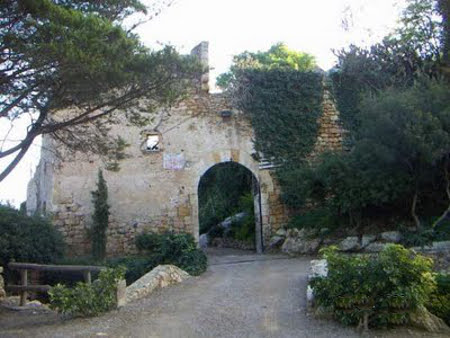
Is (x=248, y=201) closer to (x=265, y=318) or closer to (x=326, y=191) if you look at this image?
(x=326, y=191)

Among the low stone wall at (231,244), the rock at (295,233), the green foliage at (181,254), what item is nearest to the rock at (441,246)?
the rock at (295,233)

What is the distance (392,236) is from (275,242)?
137 inches

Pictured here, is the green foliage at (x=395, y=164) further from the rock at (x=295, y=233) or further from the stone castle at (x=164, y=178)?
the stone castle at (x=164, y=178)

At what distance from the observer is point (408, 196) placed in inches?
421

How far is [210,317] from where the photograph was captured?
620 centimetres

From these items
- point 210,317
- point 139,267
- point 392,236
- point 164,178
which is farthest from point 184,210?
point 210,317

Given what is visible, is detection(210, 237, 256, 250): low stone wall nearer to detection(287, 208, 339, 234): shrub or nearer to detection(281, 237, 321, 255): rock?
detection(287, 208, 339, 234): shrub

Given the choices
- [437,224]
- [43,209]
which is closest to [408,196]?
[437,224]

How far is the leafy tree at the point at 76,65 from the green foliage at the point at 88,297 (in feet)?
5.87

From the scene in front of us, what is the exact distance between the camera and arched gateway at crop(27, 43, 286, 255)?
13.1m

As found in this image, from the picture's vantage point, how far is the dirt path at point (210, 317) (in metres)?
5.57

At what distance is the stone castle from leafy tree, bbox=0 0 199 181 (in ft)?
17.6

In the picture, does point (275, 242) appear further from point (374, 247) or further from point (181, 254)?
point (181, 254)

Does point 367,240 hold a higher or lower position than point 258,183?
A: lower
